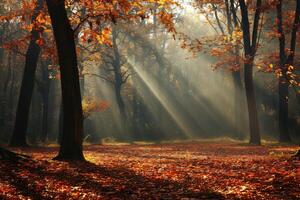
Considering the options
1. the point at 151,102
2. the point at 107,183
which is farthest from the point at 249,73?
the point at 151,102

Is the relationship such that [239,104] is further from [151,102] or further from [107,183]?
[107,183]

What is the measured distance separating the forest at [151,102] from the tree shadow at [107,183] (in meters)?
0.04

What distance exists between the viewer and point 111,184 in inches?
336

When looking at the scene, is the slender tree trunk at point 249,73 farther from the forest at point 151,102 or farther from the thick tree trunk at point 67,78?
the thick tree trunk at point 67,78

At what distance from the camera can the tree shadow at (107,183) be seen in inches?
290

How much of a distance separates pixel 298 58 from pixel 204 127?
15933 millimetres

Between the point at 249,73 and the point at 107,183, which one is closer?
the point at 107,183

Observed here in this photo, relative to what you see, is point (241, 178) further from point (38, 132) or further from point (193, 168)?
point (38, 132)

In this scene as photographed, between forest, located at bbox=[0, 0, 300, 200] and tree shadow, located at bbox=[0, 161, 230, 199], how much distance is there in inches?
1.4

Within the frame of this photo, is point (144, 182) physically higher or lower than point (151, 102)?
lower

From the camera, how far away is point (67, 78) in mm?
12352

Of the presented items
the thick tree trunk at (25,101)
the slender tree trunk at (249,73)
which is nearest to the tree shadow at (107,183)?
the thick tree trunk at (25,101)

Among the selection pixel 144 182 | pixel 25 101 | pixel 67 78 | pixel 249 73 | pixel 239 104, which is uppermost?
pixel 249 73

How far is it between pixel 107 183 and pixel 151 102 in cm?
4038
